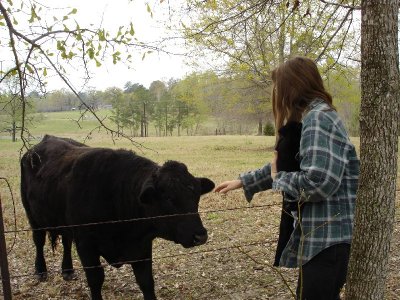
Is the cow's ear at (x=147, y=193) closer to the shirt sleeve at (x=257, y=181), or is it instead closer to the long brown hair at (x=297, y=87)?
the shirt sleeve at (x=257, y=181)

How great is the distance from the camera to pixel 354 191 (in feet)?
9.14

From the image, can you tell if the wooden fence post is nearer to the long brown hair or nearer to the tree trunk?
the long brown hair

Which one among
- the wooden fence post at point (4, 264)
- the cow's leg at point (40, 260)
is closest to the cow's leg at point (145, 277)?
the cow's leg at point (40, 260)

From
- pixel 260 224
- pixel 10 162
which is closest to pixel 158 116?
pixel 10 162

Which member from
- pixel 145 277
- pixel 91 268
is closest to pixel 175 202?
pixel 145 277

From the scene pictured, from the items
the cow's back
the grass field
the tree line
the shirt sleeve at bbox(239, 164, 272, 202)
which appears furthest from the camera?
the cow's back

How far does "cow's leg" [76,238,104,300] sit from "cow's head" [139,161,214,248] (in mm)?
880

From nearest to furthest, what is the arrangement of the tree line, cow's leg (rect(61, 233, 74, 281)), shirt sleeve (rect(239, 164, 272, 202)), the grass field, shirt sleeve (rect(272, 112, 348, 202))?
shirt sleeve (rect(272, 112, 348, 202)), shirt sleeve (rect(239, 164, 272, 202)), the tree line, the grass field, cow's leg (rect(61, 233, 74, 281))

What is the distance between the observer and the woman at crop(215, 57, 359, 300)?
2.54m

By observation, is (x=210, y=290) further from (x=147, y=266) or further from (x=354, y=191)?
(x=354, y=191)

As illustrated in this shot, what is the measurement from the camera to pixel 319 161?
2512 mm

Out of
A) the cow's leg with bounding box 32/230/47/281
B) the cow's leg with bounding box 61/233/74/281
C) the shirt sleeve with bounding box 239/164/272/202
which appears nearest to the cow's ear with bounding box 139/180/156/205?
the shirt sleeve with bounding box 239/164/272/202

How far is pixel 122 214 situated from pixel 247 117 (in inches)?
1147

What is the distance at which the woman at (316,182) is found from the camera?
99.8 inches
